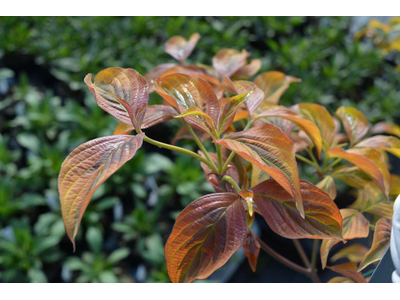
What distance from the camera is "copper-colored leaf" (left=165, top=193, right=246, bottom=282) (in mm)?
456

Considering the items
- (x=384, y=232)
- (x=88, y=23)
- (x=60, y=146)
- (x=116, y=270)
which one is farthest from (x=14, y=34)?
(x=384, y=232)

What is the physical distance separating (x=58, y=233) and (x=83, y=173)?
1.14 m

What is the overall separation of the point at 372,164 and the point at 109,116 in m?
1.48

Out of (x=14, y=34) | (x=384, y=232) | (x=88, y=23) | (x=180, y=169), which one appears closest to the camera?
(x=384, y=232)

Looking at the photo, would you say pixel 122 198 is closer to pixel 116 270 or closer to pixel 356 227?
pixel 116 270

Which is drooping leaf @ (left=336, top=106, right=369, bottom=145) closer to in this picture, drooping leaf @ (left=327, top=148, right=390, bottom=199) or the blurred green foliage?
drooping leaf @ (left=327, top=148, right=390, bottom=199)

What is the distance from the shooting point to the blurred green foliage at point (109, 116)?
1.44m

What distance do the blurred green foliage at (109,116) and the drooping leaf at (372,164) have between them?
97 cm

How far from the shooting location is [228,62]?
80cm

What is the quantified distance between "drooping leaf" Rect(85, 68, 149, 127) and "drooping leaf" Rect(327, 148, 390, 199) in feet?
1.08

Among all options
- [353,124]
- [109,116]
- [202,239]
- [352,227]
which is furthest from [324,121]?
[109,116]

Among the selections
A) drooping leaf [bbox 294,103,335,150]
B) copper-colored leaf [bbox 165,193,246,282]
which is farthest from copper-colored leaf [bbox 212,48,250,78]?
copper-colored leaf [bbox 165,193,246,282]

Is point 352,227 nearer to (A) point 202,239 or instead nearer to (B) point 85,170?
(A) point 202,239

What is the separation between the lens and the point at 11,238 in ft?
4.66
